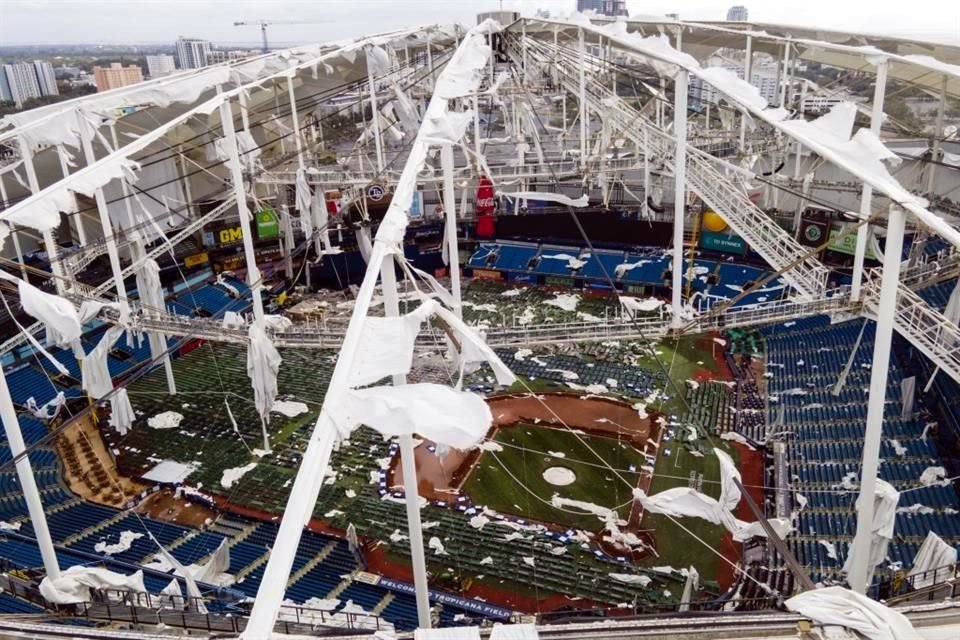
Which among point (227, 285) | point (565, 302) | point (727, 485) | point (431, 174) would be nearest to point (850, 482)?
point (727, 485)

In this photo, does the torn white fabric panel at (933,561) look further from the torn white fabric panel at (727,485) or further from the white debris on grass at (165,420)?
the white debris on grass at (165,420)

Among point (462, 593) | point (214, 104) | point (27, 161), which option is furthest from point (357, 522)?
point (27, 161)

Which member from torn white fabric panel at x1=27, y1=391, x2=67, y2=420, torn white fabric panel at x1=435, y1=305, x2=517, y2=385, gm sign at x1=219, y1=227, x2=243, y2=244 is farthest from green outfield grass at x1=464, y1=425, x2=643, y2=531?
gm sign at x1=219, y1=227, x2=243, y2=244

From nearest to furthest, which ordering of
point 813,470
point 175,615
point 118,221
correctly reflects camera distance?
point 175,615, point 813,470, point 118,221

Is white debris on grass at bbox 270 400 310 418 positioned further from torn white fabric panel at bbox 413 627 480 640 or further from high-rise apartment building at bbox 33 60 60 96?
high-rise apartment building at bbox 33 60 60 96

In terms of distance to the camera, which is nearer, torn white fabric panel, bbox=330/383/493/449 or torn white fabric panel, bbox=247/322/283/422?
torn white fabric panel, bbox=330/383/493/449

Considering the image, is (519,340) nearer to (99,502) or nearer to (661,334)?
(661,334)
